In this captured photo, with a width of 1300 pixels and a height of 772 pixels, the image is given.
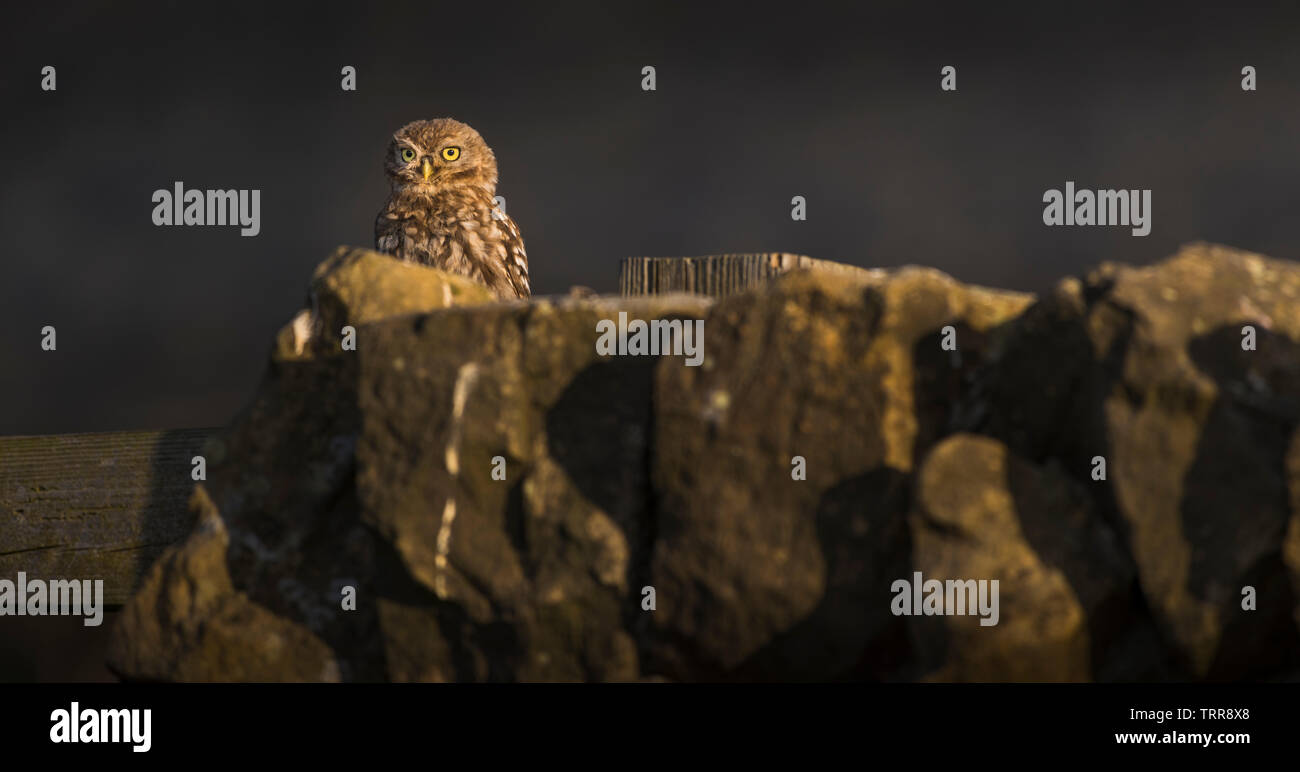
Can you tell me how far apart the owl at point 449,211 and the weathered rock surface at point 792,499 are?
3919 mm

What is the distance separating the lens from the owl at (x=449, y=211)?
7.51 meters

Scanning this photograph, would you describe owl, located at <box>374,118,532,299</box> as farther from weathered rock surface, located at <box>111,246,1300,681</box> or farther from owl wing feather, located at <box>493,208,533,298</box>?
weathered rock surface, located at <box>111,246,1300,681</box>

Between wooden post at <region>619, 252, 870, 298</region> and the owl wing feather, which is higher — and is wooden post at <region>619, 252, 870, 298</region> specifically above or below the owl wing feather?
below

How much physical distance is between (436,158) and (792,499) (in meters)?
5.73

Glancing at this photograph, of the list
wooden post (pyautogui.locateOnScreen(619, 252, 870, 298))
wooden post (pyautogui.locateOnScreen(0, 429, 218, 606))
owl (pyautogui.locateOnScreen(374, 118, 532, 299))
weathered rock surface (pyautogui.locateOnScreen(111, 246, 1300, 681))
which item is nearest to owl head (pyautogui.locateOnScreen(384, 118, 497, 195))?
owl (pyautogui.locateOnScreen(374, 118, 532, 299))

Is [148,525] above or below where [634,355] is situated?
below

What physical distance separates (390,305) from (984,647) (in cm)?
201

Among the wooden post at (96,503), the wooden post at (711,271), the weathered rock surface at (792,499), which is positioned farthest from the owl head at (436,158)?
the weathered rock surface at (792,499)

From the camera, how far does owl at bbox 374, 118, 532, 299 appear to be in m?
7.51

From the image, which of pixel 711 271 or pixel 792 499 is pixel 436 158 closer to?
pixel 711 271

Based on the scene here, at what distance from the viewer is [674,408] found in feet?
10.3

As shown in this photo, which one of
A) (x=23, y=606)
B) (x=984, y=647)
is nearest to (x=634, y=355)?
(x=984, y=647)

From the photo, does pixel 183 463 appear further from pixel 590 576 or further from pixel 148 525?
pixel 590 576

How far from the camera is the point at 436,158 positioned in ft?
27.0
